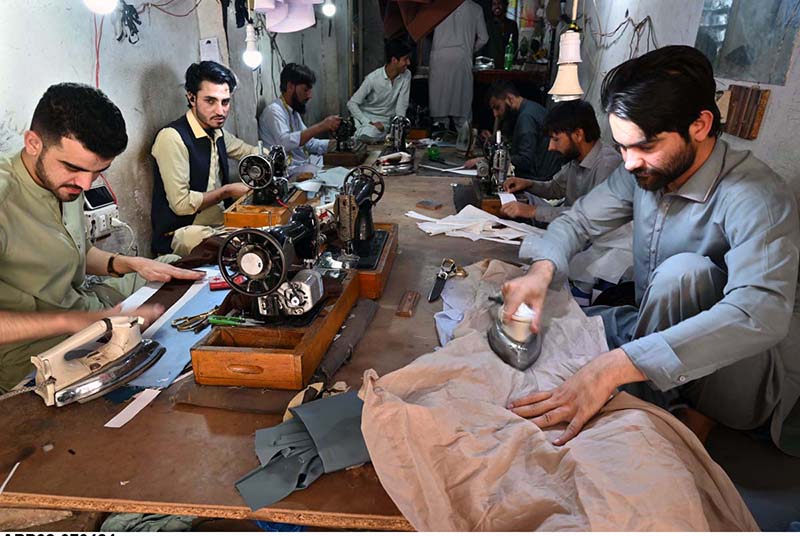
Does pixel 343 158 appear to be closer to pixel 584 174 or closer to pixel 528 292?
pixel 584 174

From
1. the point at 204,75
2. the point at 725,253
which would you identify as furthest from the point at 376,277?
the point at 204,75

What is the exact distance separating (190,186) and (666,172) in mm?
2865

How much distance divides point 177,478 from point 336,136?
13.2 feet

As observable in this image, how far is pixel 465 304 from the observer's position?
189cm

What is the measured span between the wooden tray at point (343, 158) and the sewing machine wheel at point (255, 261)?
315cm

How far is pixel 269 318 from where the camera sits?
5.10 feet

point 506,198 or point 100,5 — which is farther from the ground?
point 100,5

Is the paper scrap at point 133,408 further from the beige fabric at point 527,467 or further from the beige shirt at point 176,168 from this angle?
the beige shirt at point 176,168

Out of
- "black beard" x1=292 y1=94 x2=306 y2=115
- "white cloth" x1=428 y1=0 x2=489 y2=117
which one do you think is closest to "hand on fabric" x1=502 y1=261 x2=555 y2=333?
"black beard" x1=292 y1=94 x2=306 y2=115

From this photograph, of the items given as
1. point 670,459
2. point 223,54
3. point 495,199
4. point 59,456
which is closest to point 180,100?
point 223,54

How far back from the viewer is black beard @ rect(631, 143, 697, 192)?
5.50ft

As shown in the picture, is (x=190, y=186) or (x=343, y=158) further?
(x=343, y=158)

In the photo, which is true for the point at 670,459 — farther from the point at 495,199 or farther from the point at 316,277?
the point at 495,199

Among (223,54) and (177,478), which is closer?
(177,478)
